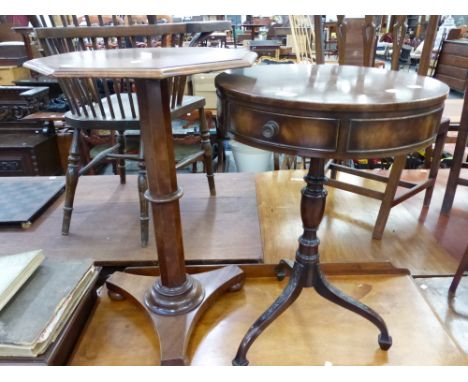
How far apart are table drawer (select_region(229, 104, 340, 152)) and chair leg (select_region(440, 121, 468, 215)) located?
4.38 ft

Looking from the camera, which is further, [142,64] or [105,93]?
[105,93]

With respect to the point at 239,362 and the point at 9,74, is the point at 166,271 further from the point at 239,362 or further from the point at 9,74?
the point at 9,74

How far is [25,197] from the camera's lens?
1950 mm

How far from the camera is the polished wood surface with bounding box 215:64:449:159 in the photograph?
29.0 inches

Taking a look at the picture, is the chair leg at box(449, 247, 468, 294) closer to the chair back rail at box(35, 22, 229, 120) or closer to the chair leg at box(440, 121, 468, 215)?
the chair leg at box(440, 121, 468, 215)

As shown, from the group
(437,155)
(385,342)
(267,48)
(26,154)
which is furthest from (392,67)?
(267,48)

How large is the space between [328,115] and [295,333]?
757 mm

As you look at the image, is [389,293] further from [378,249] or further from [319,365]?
[319,365]

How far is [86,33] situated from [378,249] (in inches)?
56.7

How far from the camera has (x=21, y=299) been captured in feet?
3.59

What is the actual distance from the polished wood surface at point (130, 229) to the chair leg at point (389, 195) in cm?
56

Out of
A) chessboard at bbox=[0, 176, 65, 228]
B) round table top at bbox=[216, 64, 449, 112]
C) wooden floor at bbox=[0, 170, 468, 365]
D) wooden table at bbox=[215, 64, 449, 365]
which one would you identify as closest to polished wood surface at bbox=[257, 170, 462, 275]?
wooden floor at bbox=[0, 170, 468, 365]

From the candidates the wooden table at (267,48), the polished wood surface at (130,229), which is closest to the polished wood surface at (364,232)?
the polished wood surface at (130,229)
